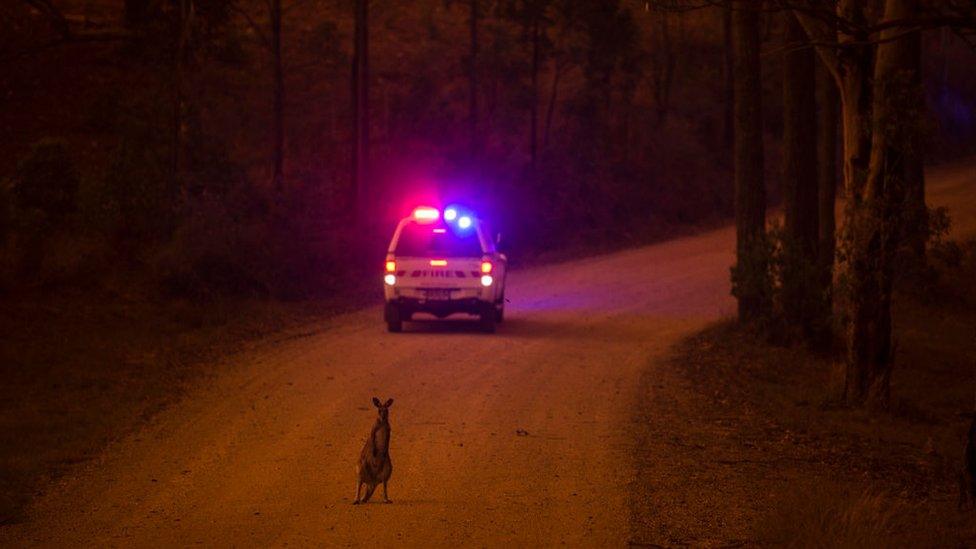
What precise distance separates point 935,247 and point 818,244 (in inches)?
191

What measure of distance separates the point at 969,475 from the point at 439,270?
35.7 feet

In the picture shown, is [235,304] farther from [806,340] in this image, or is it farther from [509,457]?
[509,457]

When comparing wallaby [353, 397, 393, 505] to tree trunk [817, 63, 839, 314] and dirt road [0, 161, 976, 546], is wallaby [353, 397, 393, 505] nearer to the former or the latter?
dirt road [0, 161, 976, 546]

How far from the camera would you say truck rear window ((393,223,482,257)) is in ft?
63.5

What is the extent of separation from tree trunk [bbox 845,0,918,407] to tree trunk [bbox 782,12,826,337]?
3.93m

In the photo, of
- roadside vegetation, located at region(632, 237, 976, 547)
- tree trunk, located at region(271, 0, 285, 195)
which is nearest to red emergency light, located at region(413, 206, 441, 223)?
roadside vegetation, located at region(632, 237, 976, 547)

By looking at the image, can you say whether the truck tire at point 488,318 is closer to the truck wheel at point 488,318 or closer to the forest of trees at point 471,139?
the truck wheel at point 488,318

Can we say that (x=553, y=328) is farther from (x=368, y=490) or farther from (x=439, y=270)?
(x=368, y=490)

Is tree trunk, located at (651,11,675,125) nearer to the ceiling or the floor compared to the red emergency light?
nearer to the ceiling

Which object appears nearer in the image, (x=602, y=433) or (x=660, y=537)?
(x=660, y=537)

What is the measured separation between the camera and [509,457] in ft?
35.2

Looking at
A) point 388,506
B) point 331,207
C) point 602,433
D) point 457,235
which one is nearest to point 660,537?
point 388,506

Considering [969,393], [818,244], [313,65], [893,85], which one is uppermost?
[313,65]

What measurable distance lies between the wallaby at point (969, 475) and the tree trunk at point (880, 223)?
5384 mm
